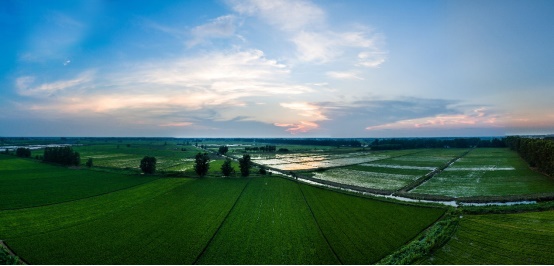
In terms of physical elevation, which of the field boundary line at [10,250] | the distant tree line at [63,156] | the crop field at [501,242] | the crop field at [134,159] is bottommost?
the field boundary line at [10,250]

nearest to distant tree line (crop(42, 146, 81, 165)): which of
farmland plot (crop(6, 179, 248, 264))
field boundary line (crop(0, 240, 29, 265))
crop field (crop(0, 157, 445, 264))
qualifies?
crop field (crop(0, 157, 445, 264))

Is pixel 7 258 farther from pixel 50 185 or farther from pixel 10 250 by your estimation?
pixel 50 185

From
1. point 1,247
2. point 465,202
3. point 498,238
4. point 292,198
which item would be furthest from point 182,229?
point 465,202

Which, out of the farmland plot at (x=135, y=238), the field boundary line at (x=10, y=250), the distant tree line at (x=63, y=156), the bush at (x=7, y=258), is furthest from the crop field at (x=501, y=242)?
the distant tree line at (x=63, y=156)

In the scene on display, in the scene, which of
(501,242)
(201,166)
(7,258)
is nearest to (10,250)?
(7,258)

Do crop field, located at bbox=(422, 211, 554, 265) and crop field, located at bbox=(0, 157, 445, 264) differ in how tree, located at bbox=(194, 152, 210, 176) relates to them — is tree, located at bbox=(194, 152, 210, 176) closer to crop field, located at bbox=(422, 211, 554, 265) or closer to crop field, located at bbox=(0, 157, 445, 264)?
crop field, located at bbox=(0, 157, 445, 264)

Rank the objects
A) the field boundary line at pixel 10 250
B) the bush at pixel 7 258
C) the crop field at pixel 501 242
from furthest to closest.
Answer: the field boundary line at pixel 10 250
the bush at pixel 7 258
the crop field at pixel 501 242

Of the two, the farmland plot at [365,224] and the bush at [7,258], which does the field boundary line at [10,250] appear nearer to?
the bush at [7,258]
